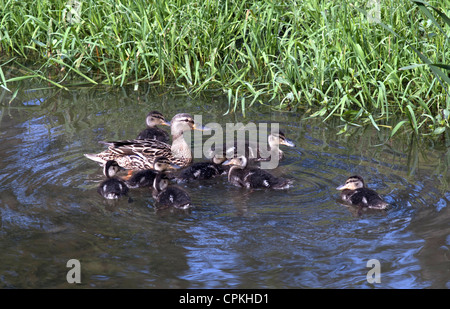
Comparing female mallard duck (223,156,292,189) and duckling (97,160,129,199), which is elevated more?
female mallard duck (223,156,292,189)

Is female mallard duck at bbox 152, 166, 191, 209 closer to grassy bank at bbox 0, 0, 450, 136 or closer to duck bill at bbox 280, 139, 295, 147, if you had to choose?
duck bill at bbox 280, 139, 295, 147

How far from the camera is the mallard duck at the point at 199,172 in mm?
5445

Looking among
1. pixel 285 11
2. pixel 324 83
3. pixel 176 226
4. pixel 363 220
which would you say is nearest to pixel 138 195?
pixel 176 226

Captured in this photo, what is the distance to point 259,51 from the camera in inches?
285

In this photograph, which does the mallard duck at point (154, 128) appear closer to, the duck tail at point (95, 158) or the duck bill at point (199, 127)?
the duck bill at point (199, 127)

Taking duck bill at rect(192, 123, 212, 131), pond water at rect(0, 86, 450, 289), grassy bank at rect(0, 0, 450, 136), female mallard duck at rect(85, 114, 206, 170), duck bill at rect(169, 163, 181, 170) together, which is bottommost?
pond water at rect(0, 86, 450, 289)

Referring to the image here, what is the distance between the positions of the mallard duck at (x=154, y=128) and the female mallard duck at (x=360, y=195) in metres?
2.10

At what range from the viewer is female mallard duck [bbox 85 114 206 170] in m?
5.71

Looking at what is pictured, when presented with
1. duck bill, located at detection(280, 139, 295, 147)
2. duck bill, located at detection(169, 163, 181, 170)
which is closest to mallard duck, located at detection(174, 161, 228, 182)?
duck bill, located at detection(169, 163, 181, 170)

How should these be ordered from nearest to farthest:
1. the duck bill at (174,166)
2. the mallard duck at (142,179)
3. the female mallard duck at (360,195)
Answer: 1. the female mallard duck at (360,195)
2. the mallard duck at (142,179)
3. the duck bill at (174,166)

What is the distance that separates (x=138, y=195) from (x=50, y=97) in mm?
2651

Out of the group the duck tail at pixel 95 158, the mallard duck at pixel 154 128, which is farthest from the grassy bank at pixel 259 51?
the duck tail at pixel 95 158

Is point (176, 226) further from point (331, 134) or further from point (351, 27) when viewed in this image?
point (351, 27)

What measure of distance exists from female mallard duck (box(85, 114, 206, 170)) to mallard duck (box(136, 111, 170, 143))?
19 centimetres
